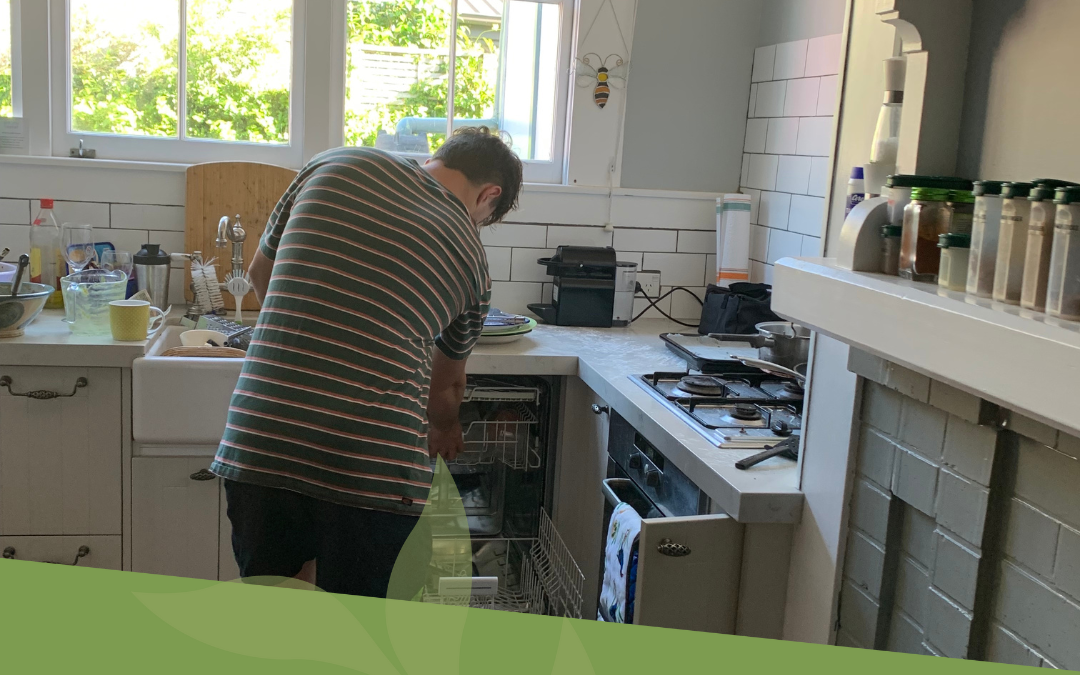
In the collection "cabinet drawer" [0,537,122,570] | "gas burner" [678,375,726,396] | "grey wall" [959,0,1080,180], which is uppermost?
"grey wall" [959,0,1080,180]

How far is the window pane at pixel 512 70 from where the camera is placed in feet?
10.4

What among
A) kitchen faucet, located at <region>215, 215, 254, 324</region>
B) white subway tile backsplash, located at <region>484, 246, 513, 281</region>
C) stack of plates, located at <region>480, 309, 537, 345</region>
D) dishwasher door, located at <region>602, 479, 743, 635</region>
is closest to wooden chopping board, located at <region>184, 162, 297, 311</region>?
kitchen faucet, located at <region>215, 215, 254, 324</region>

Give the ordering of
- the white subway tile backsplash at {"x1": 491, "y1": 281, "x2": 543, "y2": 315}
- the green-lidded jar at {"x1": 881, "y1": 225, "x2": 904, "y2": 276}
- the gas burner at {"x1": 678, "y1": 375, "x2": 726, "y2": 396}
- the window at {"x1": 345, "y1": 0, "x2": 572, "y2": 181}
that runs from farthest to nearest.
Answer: the white subway tile backsplash at {"x1": 491, "y1": 281, "x2": 543, "y2": 315}
the window at {"x1": 345, "y1": 0, "x2": 572, "y2": 181}
the gas burner at {"x1": 678, "y1": 375, "x2": 726, "y2": 396}
the green-lidded jar at {"x1": 881, "y1": 225, "x2": 904, "y2": 276}

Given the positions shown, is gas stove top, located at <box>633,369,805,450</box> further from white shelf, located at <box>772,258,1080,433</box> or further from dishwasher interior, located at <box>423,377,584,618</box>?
white shelf, located at <box>772,258,1080,433</box>

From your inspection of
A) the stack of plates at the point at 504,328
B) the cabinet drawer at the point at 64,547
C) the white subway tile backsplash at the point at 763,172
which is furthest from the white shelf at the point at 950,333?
the cabinet drawer at the point at 64,547

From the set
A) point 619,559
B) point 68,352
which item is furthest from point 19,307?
point 619,559

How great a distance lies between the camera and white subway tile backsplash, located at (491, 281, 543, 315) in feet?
10.5

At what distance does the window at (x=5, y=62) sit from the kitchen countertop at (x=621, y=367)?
71 cm

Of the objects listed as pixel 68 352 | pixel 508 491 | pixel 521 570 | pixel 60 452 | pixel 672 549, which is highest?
pixel 68 352

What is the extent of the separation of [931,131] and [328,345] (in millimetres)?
954

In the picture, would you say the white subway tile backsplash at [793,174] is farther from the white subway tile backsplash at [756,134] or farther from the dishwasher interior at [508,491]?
the dishwasher interior at [508,491]

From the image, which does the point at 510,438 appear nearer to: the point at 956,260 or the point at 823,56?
the point at 823,56

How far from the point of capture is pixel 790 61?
3.00 meters

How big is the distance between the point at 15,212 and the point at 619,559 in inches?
86.8
